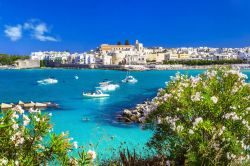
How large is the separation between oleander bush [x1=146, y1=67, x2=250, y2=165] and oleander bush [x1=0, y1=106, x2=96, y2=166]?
2842 mm

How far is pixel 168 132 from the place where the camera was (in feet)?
28.4

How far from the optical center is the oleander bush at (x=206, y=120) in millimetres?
7379

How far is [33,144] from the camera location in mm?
5336

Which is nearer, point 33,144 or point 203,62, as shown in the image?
point 33,144

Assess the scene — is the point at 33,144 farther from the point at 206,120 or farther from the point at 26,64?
the point at 26,64

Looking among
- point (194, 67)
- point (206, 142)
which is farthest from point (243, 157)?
point (194, 67)

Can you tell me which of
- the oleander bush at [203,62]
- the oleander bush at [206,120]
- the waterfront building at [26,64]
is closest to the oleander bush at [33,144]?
the oleander bush at [206,120]

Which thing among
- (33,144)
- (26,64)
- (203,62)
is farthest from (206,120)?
(26,64)

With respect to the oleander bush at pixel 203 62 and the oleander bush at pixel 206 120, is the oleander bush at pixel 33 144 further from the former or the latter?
the oleander bush at pixel 203 62

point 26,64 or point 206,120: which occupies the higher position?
point 206,120

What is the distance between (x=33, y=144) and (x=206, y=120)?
3.95 m

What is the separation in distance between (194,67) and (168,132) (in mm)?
163463

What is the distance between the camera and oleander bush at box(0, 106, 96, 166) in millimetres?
4883

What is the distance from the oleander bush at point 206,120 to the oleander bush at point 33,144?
2842 mm
